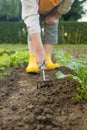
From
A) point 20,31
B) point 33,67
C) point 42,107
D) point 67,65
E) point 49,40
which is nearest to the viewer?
point 42,107

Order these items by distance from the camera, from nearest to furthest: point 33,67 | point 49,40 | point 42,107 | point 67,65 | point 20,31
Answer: point 42,107 → point 67,65 → point 33,67 → point 49,40 → point 20,31

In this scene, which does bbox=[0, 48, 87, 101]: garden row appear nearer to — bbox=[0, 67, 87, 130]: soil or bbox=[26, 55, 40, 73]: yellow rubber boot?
bbox=[0, 67, 87, 130]: soil

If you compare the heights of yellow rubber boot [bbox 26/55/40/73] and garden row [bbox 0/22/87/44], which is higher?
yellow rubber boot [bbox 26/55/40/73]

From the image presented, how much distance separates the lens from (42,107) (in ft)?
9.23

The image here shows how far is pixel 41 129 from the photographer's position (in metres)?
2.43

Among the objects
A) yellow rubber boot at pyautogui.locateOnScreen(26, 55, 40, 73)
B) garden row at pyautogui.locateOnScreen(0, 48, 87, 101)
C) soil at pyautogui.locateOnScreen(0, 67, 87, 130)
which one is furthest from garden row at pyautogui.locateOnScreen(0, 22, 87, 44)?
soil at pyautogui.locateOnScreen(0, 67, 87, 130)

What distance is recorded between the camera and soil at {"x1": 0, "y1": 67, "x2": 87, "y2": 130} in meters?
2.49

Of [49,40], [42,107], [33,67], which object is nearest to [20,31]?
[49,40]

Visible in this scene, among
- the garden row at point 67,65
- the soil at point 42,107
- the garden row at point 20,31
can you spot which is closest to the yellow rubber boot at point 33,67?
the garden row at point 67,65

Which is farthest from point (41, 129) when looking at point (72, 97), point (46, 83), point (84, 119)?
point (46, 83)

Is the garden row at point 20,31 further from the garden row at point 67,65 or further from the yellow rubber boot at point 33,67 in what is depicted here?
the yellow rubber boot at point 33,67

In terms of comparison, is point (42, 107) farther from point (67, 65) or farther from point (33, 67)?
point (33, 67)

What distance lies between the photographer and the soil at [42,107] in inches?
98.1

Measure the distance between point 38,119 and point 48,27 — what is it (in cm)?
243
